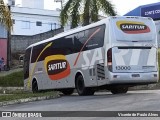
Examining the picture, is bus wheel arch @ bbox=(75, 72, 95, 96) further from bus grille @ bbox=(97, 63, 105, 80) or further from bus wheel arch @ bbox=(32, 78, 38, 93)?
bus wheel arch @ bbox=(32, 78, 38, 93)

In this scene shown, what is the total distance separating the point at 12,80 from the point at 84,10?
837cm

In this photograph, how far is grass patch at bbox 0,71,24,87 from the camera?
3403 centimetres

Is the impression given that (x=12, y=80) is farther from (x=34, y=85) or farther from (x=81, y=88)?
(x=81, y=88)

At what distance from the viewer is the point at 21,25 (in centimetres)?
7456

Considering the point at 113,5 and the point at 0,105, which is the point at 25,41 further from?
the point at 0,105

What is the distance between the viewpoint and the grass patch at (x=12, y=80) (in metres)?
34.0

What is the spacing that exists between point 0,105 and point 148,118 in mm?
7557

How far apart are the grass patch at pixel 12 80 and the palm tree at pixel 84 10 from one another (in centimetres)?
603

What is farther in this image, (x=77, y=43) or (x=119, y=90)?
(x=119, y=90)

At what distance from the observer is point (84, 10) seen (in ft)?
104

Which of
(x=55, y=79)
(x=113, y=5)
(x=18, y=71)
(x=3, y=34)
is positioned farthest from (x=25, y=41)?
(x=55, y=79)

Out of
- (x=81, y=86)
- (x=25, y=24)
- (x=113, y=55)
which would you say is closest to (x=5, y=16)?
(x=81, y=86)

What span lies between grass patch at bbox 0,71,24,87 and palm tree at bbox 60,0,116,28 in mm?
6027

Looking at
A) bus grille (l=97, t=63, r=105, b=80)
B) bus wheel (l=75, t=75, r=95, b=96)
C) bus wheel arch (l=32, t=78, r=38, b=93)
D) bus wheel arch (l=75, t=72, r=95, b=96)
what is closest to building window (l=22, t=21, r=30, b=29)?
bus wheel arch (l=32, t=78, r=38, b=93)
